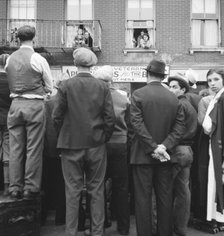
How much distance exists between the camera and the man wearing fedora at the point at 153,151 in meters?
3.79

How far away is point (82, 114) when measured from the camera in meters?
3.80

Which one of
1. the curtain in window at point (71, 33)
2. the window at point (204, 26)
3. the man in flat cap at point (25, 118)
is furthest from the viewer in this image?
the window at point (204, 26)

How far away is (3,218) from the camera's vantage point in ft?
12.5

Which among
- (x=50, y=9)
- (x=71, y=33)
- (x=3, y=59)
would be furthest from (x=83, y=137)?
(x=50, y=9)

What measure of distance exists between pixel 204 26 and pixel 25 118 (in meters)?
11.0

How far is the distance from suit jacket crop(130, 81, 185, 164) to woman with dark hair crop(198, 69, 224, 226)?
524 millimetres

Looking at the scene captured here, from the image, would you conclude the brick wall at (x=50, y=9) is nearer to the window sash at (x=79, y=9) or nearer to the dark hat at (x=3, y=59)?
the window sash at (x=79, y=9)

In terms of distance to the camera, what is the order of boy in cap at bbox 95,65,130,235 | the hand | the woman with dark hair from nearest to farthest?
the hand → the woman with dark hair → boy in cap at bbox 95,65,130,235

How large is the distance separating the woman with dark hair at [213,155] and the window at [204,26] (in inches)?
380

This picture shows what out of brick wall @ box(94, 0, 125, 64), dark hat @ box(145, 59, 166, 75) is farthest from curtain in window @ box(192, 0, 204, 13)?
dark hat @ box(145, 59, 166, 75)

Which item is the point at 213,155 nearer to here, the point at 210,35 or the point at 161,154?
the point at 161,154

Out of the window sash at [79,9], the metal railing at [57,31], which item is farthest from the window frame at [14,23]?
the window sash at [79,9]

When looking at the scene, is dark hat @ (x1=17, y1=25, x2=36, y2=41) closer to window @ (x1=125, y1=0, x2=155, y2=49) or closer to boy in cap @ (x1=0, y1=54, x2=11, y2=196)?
boy in cap @ (x1=0, y1=54, x2=11, y2=196)

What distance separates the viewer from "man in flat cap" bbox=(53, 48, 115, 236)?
3775 millimetres
